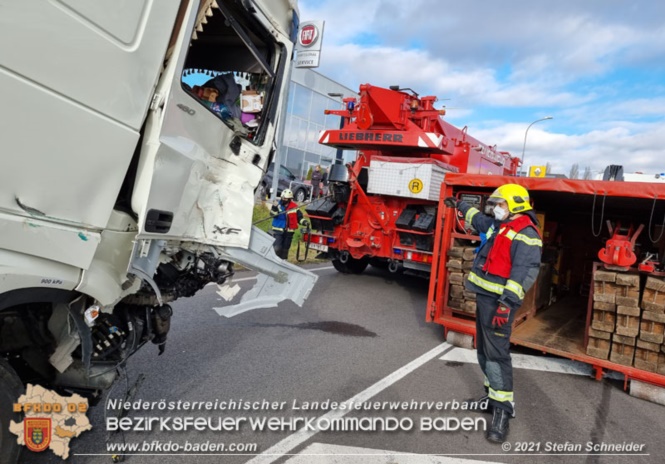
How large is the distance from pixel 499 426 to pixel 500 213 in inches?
67.2

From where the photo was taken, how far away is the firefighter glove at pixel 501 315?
3.60 m

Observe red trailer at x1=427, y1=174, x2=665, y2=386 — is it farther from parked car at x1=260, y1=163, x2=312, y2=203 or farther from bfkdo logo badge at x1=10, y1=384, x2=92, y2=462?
parked car at x1=260, y1=163, x2=312, y2=203

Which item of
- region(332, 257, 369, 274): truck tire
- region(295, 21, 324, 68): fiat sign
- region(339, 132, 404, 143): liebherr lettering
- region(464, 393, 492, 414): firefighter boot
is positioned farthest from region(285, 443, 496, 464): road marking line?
region(295, 21, 324, 68): fiat sign

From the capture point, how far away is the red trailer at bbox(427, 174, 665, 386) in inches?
181

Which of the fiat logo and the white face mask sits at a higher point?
the fiat logo

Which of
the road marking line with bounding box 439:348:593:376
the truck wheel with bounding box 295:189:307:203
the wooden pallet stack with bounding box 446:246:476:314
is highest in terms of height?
the truck wheel with bounding box 295:189:307:203

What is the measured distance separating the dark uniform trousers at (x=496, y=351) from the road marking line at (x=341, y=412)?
95 centimetres

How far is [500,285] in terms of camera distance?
3.74 metres

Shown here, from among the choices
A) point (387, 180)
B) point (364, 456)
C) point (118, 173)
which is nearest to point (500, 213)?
point (364, 456)

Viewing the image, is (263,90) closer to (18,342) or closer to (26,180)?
(26,180)

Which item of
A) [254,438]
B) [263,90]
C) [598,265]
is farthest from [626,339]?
[263,90]

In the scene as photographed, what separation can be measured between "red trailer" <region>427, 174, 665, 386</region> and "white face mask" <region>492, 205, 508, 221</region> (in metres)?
1.32

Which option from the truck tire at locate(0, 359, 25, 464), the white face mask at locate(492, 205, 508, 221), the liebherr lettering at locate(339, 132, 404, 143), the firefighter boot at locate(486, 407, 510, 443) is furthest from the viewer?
the liebherr lettering at locate(339, 132, 404, 143)

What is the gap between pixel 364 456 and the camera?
120 inches
